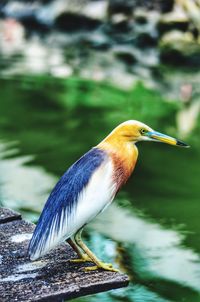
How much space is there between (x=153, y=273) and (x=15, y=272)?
0.82 m

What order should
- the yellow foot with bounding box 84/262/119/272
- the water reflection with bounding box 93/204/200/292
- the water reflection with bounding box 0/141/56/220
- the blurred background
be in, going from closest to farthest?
the yellow foot with bounding box 84/262/119/272, the water reflection with bounding box 93/204/200/292, the blurred background, the water reflection with bounding box 0/141/56/220

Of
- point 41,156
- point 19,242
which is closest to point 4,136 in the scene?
point 41,156

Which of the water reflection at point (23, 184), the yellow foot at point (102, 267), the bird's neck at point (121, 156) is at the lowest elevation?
the water reflection at point (23, 184)

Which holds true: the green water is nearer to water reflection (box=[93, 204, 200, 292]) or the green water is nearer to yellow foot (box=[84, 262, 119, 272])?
water reflection (box=[93, 204, 200, 292])

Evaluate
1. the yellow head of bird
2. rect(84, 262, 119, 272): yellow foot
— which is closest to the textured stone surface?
rect(84, 262, 119, 272): yellow foot

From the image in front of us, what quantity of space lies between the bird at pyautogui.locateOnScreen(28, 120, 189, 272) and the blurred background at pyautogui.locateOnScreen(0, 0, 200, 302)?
59 centimetres

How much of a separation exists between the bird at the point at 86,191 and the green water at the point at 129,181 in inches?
23.2

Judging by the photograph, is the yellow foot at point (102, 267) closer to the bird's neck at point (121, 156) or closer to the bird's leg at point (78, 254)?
the bird's leg at point (78, 254)

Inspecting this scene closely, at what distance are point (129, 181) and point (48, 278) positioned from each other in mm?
1840

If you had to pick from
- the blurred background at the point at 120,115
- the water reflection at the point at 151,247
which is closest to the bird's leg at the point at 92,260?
the blurred background at the point at 120,115

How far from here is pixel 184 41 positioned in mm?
8250

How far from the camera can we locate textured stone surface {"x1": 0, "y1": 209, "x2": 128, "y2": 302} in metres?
1.93

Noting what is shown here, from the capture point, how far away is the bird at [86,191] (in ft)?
6.50

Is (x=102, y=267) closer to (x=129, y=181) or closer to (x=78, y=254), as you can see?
(x=78, y=254)
